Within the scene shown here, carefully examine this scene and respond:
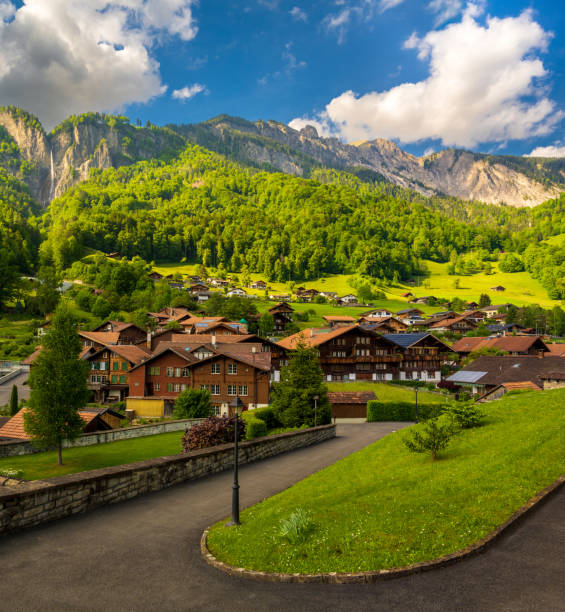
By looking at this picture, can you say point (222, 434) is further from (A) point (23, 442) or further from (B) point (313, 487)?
(A) point (23, 442)

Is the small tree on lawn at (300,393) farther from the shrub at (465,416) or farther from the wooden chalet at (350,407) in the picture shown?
the shrub at (465,416)

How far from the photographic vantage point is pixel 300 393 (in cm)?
3384

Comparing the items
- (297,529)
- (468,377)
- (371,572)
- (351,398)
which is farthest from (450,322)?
(371,572)

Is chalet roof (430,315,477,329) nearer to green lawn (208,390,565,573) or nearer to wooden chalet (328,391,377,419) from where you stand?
wooden chalet (328,391,377,419)

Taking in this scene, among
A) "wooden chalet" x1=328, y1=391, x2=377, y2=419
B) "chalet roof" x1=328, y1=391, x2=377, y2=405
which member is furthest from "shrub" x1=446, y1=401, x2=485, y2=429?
"wooden chalet" x1=328, y1=391, x2=377, y2=419

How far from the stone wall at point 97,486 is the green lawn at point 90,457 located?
35.5ft

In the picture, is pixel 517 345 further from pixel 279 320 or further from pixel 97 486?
pixel 97 486

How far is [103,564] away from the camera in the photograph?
9.50 meters

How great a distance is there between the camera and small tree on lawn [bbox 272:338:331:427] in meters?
33.4

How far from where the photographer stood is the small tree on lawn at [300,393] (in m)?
33.4

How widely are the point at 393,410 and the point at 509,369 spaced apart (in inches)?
850

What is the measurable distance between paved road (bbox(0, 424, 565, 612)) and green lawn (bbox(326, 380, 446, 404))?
162ft

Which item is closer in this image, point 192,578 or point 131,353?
point 192,578

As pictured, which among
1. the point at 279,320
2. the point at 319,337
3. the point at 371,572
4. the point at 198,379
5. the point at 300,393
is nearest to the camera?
the point at 371,572
